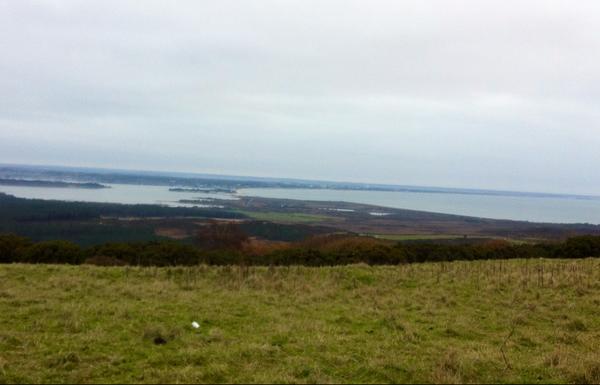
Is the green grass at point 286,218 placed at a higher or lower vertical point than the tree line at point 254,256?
lower

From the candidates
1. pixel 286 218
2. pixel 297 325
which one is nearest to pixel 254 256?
pixel 297 325

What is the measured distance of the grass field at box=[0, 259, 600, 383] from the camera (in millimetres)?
7695

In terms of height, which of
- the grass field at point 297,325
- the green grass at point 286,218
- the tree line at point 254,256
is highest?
the grass field at point 297,325

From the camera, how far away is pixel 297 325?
10.7 meters

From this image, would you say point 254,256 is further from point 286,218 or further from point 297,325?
point 286,218

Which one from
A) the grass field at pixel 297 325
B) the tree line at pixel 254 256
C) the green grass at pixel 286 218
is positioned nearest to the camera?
the grass field at pixel 297 325

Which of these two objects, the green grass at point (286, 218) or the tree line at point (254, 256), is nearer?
the tree line at point (254, 256)

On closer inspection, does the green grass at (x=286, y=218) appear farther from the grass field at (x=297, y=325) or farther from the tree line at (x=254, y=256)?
the grass field at (x=297, y=325)

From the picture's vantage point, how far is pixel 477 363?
818 centimetres

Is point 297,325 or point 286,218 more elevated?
point 297,325

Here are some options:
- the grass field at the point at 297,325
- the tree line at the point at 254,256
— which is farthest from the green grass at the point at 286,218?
the grass field at the point at 297,325

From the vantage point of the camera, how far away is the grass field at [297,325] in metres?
7.70

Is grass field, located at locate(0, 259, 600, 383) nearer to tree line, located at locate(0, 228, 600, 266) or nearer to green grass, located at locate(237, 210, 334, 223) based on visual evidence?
tree line, located at locate(0, 228, 600, 266)

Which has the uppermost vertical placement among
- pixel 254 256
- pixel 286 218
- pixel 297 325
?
pixel 297 325
